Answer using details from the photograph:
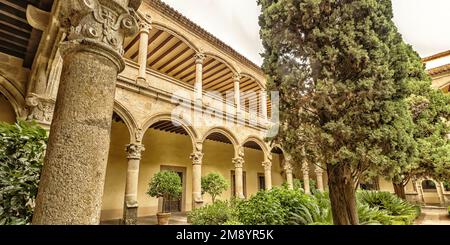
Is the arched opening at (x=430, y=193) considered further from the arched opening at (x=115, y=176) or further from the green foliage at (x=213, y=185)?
the arched opening at (x=115, y=176)

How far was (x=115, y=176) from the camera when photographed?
9.55 m

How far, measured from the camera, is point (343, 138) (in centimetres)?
431

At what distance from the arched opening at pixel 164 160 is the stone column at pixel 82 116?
24.9 feet

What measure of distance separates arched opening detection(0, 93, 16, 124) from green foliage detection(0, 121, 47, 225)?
510 centimetres

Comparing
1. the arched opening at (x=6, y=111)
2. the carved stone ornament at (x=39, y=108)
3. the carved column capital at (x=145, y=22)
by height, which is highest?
the carved column capital at (x=145, y=22)

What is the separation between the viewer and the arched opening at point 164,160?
33.4ft

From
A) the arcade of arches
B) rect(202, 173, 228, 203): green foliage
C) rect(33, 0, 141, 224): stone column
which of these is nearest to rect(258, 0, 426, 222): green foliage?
the arcade of arches

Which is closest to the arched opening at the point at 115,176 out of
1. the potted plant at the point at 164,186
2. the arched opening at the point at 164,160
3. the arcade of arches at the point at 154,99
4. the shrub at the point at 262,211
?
the arcade of arches at the point at 154,99

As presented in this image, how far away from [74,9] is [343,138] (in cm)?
434

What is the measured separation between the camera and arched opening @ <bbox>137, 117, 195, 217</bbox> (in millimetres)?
10188

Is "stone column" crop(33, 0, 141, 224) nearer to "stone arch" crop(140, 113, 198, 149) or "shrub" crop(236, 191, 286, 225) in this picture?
"shrub" crop(236, 191, 286, 225)

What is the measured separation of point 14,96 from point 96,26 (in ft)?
18.4
